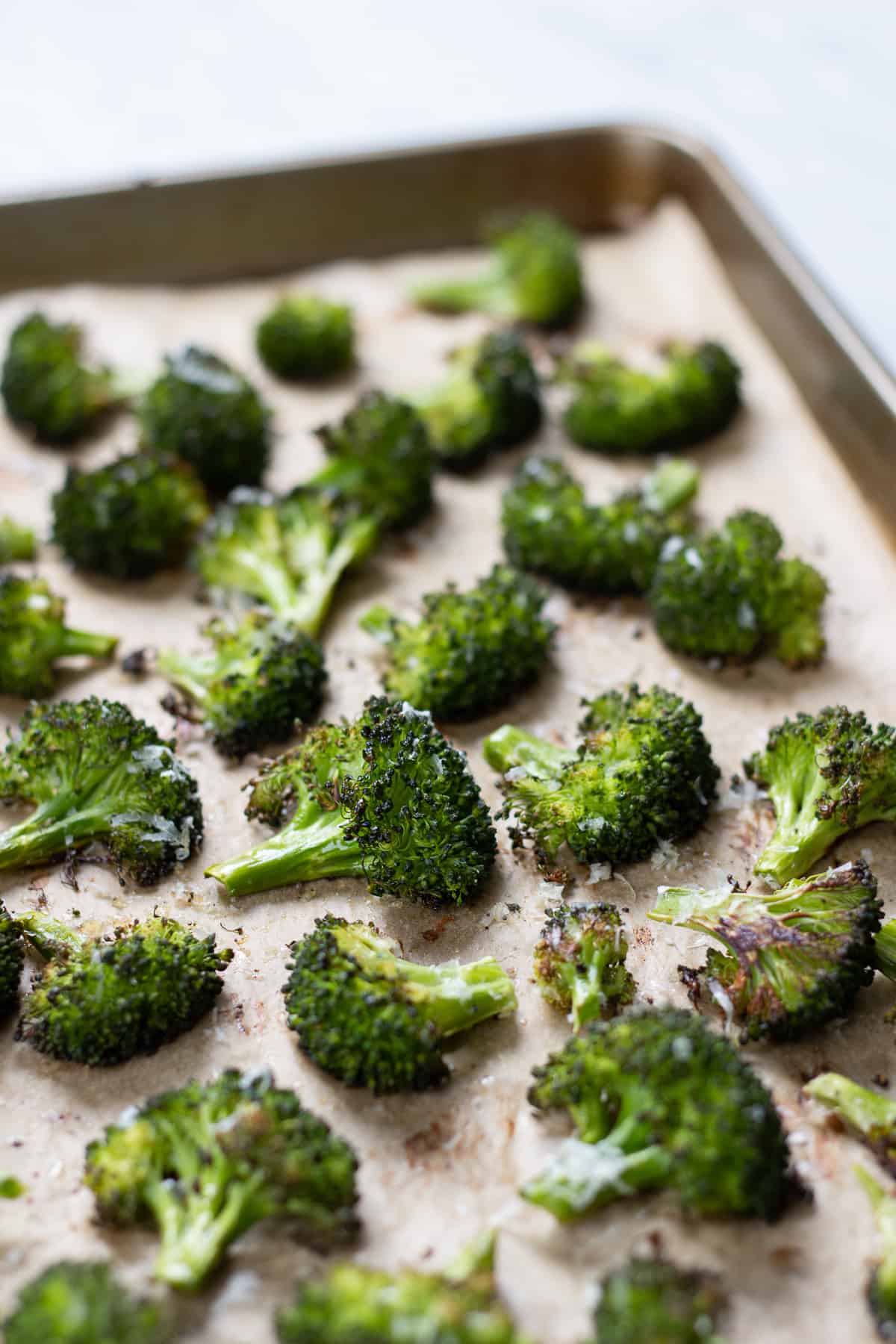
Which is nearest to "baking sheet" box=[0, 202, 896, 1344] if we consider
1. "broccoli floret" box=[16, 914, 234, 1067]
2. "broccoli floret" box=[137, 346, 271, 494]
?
"broccoli floret" box=[16, 914, 234, 1067]

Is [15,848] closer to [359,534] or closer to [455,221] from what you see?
[359,534]

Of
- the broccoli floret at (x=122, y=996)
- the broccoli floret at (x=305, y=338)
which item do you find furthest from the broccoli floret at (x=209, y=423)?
the broccoli floret at (x=122, y=996)

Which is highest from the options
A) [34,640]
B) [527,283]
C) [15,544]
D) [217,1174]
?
[527,283]

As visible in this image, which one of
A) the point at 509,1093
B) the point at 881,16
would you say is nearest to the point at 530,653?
the point at 509,1093

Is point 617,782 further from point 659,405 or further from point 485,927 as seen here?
point 659,405

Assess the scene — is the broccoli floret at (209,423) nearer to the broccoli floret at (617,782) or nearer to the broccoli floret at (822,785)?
the broccoli floret at (617,782)

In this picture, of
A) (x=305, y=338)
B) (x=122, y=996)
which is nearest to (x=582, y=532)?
(x=305, y=338)

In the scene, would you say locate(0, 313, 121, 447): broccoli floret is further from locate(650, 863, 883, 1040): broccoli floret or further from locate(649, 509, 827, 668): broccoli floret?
locate(650, 863, 883, 1040): broccoli floret
